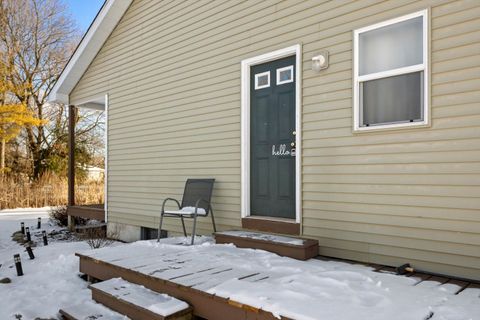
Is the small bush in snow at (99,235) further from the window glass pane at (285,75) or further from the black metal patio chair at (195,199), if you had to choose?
the window glass pane at (285,75)

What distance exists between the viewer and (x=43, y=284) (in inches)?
158

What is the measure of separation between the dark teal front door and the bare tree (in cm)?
1312

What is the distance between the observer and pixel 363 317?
1923 millimetres

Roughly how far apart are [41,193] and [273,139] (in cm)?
1135

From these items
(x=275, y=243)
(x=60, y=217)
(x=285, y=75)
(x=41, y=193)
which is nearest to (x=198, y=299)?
(x=275, y=243)

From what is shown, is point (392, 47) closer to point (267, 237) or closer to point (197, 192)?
point (267, 237)

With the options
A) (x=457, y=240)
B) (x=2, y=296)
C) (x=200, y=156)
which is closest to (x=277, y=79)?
(x=200, y=156)

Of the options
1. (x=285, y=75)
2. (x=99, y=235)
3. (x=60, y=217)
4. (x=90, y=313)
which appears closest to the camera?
(x=90, y=313)

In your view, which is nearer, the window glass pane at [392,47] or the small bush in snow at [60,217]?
the window glass pane at [392,47]

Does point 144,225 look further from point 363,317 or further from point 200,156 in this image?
point 363,317

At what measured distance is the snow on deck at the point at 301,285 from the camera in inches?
80.4

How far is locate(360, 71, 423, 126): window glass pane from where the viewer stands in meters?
3.09

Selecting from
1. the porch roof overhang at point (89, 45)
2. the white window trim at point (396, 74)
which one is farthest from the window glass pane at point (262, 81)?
the porch roof overhang at point (89, 45)

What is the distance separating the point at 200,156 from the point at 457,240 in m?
3.17
